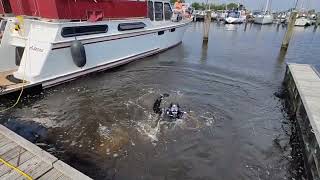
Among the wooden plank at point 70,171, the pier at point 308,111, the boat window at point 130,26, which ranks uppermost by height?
the boat window at point 130,26

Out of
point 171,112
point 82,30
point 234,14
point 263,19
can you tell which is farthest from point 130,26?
point 263,19

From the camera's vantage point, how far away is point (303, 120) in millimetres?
5941

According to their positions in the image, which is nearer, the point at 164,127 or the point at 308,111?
the point at 308,111

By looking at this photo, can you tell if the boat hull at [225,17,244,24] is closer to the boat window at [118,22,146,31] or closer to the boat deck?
the boat window at [118,22,146,31]

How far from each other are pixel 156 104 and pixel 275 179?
→ 3742 mm

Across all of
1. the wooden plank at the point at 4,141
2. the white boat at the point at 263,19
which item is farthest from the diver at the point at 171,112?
the white boat at the point at 263,19

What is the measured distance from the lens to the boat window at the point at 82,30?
8352mm

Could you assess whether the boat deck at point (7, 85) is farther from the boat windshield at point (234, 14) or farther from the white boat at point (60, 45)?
the boat windshield at point (234, 14)

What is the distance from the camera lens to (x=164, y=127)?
20.0 feet

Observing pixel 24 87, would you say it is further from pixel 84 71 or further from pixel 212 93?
pixel 212 93

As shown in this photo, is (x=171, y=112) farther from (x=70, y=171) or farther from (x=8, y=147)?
(x=8, y=147)

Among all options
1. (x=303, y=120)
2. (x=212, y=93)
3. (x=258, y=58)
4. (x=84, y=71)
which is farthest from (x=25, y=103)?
(x=258, y=58)

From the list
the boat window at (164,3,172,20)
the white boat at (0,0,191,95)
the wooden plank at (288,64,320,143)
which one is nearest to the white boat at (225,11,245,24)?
the boat window at (164,3,172,20)

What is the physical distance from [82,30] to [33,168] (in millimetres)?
6422
